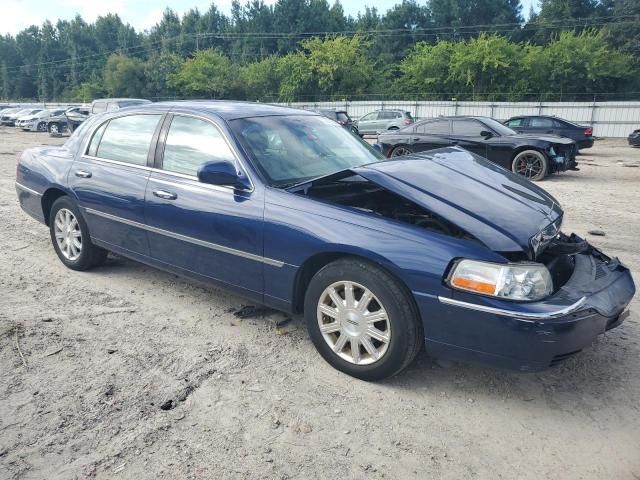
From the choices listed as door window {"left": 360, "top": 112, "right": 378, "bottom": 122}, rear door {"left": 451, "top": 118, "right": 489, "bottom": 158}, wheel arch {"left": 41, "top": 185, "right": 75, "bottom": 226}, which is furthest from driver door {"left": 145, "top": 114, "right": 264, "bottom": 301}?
door window {"left": 360, "top": 112, "right": 378, "bottom": 122}

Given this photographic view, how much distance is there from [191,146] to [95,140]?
55.1 inches

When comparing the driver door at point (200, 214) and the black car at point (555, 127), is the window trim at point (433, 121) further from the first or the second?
the driver door at point (200, 214)

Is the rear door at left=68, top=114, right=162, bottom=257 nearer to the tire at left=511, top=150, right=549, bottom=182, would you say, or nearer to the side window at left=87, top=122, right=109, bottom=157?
the side window at left=87, top=122, right=109, bottom=157

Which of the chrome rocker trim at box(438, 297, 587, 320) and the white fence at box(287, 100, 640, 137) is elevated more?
the white fence at box(287, 100, 640, 137)

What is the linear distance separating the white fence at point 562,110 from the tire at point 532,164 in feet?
55.9

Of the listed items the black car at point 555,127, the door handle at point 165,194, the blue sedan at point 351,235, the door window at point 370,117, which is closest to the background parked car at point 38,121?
the door window at point 370,117

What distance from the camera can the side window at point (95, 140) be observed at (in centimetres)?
474

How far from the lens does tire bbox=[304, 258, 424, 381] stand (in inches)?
115

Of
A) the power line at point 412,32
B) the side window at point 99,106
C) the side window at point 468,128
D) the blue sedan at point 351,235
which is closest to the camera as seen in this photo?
the blue sedan at point 351,235

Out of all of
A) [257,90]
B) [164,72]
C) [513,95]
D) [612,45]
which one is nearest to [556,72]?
[513,95]

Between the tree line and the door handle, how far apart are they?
36.6m

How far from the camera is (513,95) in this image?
39250 millimetres

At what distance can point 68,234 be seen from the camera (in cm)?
505

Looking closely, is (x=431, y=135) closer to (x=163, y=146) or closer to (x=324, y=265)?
(x=163, y=146)
